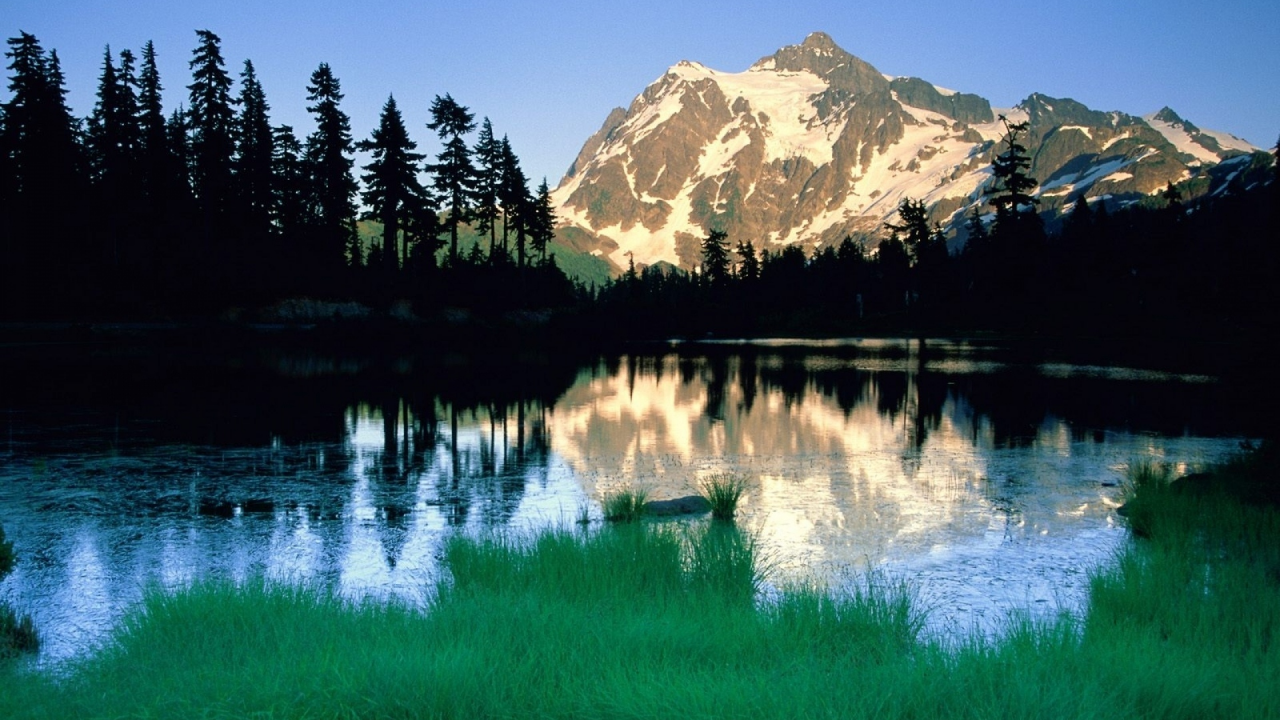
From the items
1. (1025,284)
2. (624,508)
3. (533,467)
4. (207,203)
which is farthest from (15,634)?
(1025,284)

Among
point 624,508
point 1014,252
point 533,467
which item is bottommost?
point 533,467

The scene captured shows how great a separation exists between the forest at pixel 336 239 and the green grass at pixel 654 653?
50.1m

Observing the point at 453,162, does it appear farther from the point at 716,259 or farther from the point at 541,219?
the point at 716,259

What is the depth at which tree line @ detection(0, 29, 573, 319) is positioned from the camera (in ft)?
185

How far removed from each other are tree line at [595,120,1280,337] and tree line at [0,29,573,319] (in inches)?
863

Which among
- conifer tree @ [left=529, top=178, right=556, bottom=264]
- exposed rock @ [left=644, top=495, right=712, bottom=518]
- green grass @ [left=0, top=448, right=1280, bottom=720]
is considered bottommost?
exposed rock @ [left=644, top=495, right=712, bottom=518]

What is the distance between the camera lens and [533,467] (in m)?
18.9

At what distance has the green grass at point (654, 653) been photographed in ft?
19.2

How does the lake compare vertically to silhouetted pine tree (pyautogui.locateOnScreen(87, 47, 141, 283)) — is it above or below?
below

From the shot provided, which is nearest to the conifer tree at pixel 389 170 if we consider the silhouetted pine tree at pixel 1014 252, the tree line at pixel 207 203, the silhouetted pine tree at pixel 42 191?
the tree line at pixel 207 203

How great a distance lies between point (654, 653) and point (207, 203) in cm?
6499

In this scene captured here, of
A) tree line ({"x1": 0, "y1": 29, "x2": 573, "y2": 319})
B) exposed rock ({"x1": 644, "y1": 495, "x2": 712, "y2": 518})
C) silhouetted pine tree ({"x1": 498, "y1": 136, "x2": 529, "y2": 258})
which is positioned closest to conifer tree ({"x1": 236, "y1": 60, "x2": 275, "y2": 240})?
tree line ({"x1": 0, "y1": 29, "x2": 573, "y2": 319})

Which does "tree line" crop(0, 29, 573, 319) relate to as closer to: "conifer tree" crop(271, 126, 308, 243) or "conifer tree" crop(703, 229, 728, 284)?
"conifer tree" crop(271, 126, 308, 243)

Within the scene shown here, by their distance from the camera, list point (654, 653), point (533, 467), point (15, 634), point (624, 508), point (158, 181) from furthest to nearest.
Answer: point (158, 181), point (533, 467), point (624, 508), point (15, 634), point (654, 653)
